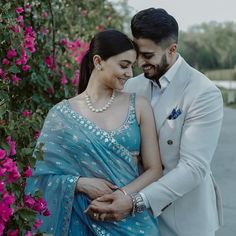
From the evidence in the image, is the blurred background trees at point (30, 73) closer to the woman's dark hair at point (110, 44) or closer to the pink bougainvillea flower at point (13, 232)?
the pink bougainvillea flower at point (13, 232)

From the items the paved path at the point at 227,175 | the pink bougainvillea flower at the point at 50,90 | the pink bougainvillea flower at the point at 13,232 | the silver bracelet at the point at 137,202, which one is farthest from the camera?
the paved path at the point at 227,175

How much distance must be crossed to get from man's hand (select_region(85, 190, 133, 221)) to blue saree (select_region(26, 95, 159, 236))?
69 millimetres

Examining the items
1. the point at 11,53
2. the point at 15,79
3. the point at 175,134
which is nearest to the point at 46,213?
the point at 175,134

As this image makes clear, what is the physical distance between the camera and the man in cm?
246

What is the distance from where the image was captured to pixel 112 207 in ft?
7.82

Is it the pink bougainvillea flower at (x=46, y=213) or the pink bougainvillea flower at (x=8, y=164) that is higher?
the pink bougainvillea flower at (x=8, y=164)

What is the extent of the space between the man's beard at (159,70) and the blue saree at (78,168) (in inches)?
6.1

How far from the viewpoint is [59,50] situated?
15.9 feet

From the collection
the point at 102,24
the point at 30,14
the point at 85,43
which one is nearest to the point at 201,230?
the point at 30,14

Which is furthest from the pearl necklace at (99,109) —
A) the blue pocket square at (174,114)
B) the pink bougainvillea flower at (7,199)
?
the pink bougainvillea flower at (7,199)

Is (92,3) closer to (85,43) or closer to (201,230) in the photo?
(85,43)

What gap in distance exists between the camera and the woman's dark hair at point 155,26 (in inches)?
98.9

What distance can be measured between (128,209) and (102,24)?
5.53 meters

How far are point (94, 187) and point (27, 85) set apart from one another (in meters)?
1.92
